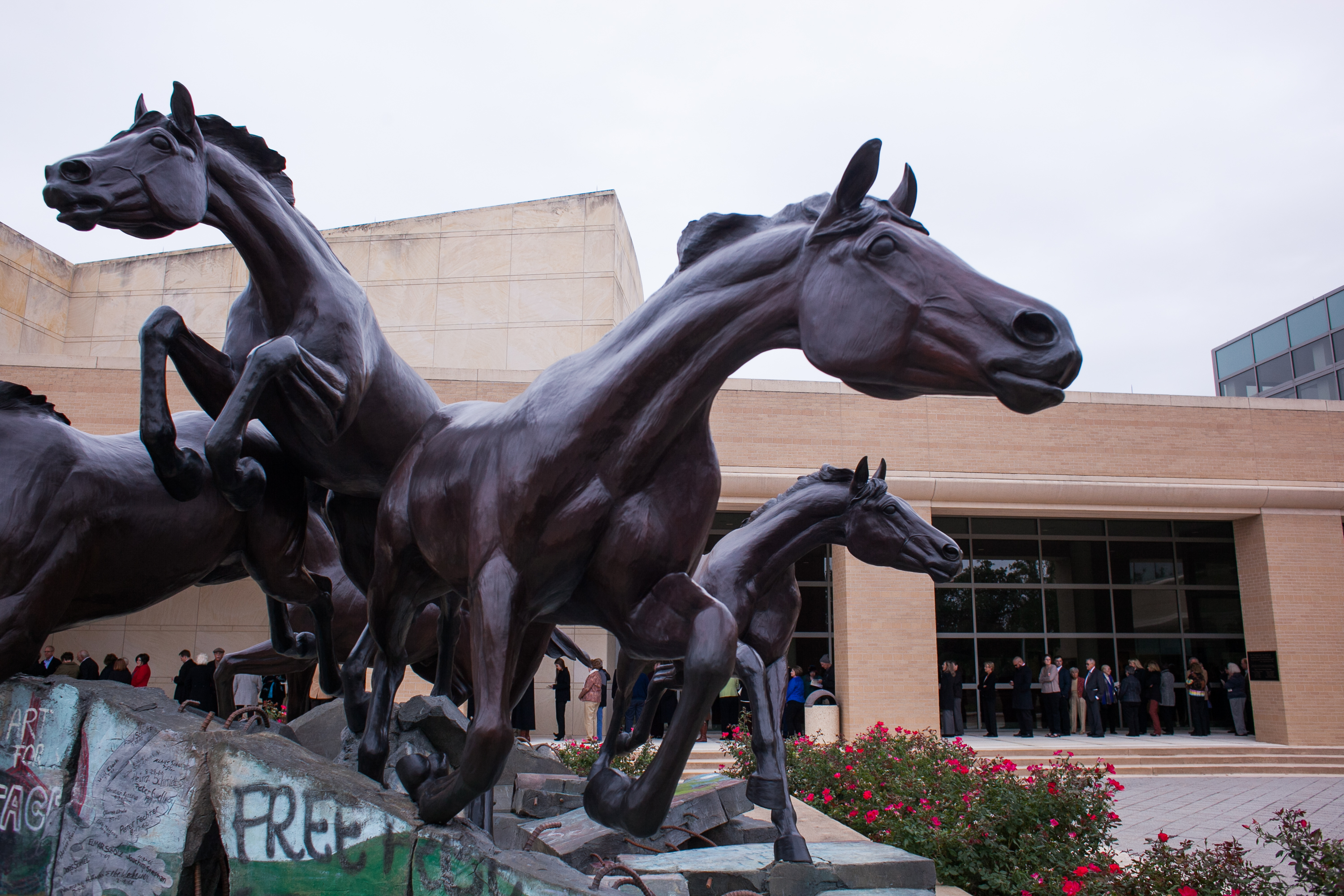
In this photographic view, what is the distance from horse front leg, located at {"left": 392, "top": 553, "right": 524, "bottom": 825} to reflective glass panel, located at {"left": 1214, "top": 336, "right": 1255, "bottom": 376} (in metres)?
46.5

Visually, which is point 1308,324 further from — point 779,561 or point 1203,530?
point 779,561

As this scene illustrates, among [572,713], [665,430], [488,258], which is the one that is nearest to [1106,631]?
[572,713]

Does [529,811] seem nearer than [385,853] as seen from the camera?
No

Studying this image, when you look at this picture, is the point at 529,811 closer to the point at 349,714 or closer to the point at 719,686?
the point at 349,714

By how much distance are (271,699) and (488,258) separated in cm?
1290

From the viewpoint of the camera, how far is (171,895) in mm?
2646

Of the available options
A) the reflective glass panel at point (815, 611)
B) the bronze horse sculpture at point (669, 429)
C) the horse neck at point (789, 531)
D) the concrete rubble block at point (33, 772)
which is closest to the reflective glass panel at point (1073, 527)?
the reflective glass panel at point (815, 611)

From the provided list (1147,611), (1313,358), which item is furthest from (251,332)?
(1313,358)

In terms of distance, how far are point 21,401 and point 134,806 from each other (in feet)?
4.97

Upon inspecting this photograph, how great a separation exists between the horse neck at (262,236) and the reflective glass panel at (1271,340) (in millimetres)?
44337

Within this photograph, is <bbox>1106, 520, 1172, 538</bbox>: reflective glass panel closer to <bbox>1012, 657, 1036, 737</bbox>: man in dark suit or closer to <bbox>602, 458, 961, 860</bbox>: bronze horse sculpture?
<bbox>1012, 657, 1036, 737</bbox>: man in dark suit

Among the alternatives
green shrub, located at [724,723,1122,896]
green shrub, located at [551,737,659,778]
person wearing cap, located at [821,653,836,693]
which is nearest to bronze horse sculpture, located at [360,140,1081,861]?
green shrub, located at [724,723,1122,896]

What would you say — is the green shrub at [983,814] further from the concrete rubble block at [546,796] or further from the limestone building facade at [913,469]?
the limestone building facade at [913,469]

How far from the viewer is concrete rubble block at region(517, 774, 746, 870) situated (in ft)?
16.5
